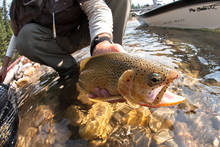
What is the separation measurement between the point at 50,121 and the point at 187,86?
2102 millimetres

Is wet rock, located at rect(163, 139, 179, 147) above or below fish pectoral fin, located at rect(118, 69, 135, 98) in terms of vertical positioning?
below

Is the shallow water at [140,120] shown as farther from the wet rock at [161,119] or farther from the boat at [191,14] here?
the boat at [191,14]

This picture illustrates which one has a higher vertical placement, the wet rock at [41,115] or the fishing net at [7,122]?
the fishing net at [7,122]

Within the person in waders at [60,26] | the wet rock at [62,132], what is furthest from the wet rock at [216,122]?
the wet rock at [62,132]

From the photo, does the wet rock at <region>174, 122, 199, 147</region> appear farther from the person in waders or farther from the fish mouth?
the person in waders

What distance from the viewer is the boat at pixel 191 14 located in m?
6.18

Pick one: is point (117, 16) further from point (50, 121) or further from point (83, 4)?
point (50, 121)

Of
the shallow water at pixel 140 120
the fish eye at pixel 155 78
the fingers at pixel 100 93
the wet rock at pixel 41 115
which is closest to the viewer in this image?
the fish eye at pixel 155 78

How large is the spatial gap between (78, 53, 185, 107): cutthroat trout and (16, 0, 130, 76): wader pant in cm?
153

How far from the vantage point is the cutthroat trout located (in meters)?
1.28

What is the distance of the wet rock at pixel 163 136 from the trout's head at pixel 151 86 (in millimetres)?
619

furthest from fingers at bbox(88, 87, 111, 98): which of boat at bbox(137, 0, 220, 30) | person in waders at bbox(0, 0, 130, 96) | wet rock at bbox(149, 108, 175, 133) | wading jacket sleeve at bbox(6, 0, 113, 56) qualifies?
boat at bbox(137, 0, 220, 30)

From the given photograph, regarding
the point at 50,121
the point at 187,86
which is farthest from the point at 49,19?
the point at 187,86

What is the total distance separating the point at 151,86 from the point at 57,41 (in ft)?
6.87
